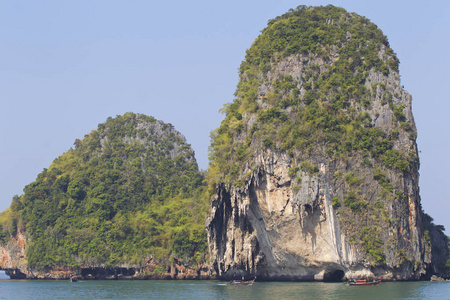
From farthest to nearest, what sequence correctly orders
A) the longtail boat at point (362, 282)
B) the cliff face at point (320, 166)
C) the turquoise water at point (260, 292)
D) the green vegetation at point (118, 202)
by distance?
the green vegetation at point (118, 202) → the cliff face at point (320, 166) → the longtail boat at point (362, 282) → the turquoise water at point (260, 292)

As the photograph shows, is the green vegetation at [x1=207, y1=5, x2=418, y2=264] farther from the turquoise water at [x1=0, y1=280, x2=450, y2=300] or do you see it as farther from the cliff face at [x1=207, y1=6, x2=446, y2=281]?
the turquoise water at [x1=0, y1=280, x2=450, y2=300]

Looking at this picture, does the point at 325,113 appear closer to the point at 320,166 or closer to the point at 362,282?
the point at 320,166

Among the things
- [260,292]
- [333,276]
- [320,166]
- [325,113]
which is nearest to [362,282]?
[333,276]

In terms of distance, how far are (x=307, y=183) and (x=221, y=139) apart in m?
9.96

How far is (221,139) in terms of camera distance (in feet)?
163

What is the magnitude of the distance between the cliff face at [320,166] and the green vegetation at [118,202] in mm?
11284

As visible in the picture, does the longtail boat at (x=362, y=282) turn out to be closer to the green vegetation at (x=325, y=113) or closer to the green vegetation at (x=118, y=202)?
the green vegetation at (x=325, y=113)

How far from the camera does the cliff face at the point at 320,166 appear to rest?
41159mm

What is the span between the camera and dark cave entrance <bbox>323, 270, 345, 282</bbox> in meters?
43.2

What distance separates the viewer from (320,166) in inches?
1698

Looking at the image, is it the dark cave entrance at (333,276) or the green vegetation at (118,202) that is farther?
the green vegetation at (118,202)

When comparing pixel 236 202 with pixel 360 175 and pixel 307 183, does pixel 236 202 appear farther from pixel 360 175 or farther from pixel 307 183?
pixel 360 175

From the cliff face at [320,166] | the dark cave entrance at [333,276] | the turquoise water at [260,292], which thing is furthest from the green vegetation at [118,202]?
the dark cave entrance at [333,276]

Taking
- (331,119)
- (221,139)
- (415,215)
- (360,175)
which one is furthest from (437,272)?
(221,139)
